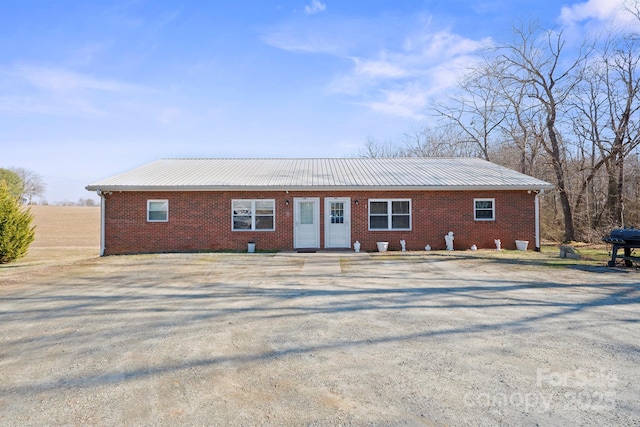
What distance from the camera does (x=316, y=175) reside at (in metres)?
15.7

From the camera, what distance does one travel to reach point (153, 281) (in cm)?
A: 857

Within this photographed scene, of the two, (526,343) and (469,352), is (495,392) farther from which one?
(526,343)

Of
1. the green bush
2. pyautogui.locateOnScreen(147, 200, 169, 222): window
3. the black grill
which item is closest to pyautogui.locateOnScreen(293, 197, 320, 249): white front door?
pyautogui.locateOnScreen(147, 200, 169, 222): window

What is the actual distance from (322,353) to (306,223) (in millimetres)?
10505

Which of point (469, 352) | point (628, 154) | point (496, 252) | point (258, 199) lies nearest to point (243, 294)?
point (469, 352)

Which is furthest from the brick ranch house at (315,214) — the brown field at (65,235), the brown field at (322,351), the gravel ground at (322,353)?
the gravel ground at (322,353)

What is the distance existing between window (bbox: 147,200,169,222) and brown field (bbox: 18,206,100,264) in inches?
188

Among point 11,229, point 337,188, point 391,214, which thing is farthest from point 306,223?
point 11,229

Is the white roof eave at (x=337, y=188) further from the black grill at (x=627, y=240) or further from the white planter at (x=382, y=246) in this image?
the black grill at (x=627, y=240)

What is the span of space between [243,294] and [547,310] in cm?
520

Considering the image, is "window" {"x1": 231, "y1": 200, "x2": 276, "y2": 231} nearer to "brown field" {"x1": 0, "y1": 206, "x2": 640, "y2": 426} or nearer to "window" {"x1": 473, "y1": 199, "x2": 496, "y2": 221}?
"brown field" {"x1": 0, "y1": 206, "x2": 640, "y2": 426}

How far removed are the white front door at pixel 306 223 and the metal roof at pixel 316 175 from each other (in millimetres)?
674

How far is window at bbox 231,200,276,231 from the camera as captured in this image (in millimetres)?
14344

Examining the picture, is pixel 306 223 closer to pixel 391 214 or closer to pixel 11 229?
pixel 391 214
